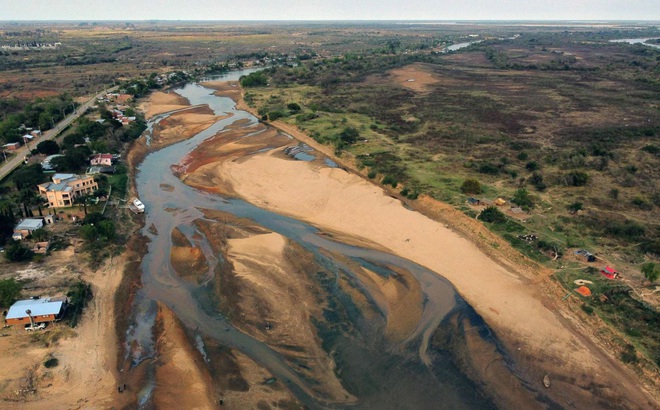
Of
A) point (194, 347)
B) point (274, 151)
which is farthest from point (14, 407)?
point (274, 151)

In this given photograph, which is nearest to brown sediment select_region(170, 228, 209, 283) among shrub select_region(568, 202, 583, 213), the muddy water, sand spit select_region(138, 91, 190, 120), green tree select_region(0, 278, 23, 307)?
the muddy water

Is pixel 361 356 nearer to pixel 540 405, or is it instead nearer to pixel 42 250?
pixel 540 405

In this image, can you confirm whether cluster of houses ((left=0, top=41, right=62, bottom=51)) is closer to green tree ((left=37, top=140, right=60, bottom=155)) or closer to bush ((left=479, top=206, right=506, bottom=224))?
green tree ((left=37, top=140, right=60, bottom=155))

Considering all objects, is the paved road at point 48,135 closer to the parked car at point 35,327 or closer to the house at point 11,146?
the house at point 11,146

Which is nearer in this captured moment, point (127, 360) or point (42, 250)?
point (127, 360)

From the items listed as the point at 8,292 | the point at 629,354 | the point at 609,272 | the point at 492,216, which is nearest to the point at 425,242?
the point at 492,216

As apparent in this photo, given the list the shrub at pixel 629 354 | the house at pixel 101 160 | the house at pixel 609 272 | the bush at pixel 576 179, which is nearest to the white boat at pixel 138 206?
the house at pixel 101 160
